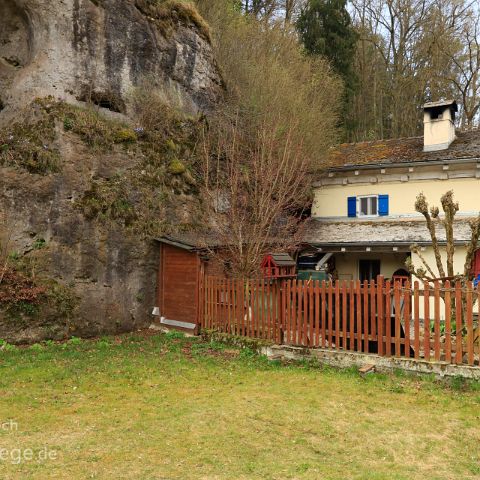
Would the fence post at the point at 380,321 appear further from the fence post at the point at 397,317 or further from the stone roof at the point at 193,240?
the stone roof at the point at 193,240

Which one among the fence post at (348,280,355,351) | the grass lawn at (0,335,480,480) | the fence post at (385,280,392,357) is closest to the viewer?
the grass lawn at (0,335,480,480)

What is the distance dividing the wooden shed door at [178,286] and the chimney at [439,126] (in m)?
12.9

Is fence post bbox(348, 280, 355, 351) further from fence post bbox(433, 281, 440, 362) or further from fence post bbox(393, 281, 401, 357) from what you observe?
fence post bbox(433, 281, 440, 362)

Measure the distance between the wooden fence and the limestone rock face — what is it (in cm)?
848

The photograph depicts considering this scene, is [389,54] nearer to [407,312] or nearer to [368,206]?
[368,206]

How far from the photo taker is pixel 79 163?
1356 cm

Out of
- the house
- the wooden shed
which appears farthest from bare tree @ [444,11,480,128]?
the wooden shed

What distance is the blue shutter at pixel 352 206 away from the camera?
68.7 ft

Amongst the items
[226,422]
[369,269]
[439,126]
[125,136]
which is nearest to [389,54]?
[439,126]

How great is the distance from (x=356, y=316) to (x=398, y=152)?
45.4 feet

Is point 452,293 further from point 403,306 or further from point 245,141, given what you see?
point 245,141

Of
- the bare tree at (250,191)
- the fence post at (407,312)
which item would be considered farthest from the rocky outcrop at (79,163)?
the fence post at (407,312)

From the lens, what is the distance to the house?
18.2 metres

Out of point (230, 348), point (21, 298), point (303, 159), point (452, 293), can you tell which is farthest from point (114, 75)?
point (452, 293)
